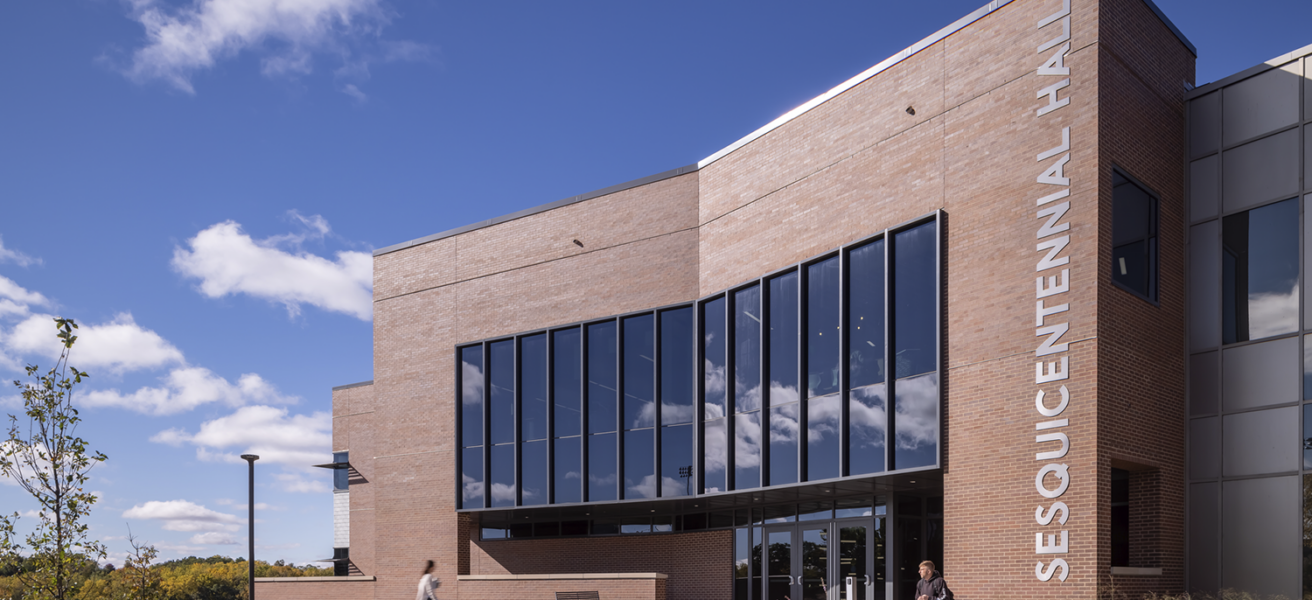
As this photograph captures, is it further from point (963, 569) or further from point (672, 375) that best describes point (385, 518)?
point (963, 569)

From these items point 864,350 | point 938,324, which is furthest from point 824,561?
point 938,324

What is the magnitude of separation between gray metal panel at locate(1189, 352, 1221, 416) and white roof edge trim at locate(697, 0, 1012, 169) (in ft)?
24.1

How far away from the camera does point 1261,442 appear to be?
54.3 ft

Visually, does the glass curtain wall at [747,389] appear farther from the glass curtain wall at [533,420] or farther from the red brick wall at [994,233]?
the glass curtain wall at [533,420]

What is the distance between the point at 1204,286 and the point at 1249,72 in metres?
3.97

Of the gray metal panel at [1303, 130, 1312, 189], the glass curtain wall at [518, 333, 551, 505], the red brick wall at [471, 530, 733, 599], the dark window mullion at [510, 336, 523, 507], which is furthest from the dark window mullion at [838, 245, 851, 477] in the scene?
the dark window mullion at [510, 336, 523, 507]

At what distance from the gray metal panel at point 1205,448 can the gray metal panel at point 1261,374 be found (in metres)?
0.43

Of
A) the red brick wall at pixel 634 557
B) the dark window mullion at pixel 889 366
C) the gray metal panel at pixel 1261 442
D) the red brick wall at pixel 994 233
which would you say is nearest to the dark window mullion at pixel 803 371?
the red brick wall at pixel 994 233

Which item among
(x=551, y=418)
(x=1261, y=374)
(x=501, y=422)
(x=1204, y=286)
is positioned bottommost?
(x=501, y=422)

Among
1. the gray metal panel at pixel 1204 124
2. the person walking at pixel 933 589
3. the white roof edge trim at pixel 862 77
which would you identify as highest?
the white roof edge trim at pixel 862 77

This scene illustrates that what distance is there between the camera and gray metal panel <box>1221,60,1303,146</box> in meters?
17.0

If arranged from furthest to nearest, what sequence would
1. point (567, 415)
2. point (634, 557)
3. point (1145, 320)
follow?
point (634, 557)
point (567, 415)
point (1145, 320)

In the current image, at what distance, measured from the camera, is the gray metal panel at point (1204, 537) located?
16.8 metres

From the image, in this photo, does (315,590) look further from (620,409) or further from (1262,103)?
(1262,103)
